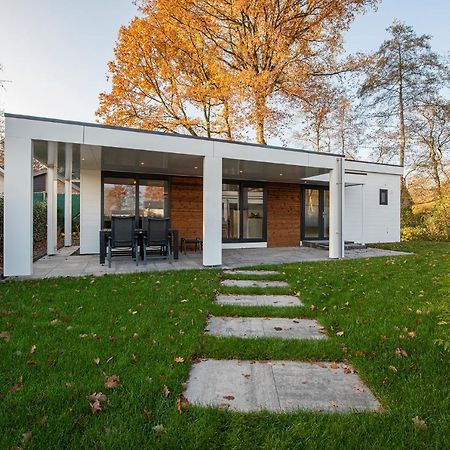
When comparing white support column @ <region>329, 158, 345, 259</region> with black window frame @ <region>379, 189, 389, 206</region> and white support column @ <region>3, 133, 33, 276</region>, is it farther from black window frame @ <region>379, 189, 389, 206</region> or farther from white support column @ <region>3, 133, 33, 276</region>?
white support column @ <region>3, 133, 33, 276</region>

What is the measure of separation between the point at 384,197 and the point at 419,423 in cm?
1363

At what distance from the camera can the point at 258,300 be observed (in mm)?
4598

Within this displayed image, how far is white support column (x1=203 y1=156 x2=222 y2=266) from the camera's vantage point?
7.18m

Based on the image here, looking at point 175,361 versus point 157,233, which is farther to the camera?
point 157,233

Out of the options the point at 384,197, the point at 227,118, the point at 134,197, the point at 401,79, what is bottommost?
the point at 134,197

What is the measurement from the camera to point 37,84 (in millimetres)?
11430

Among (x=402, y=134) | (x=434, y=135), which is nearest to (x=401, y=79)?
(x=402, y=134)

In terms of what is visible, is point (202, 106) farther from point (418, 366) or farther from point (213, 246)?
point (418, 366)

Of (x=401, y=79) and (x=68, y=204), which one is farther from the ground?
(x=401, y=79)

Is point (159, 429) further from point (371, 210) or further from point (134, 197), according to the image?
point (371, 210)

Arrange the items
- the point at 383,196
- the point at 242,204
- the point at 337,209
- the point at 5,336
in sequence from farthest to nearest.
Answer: the point at 383,196
the point at 242,204
the point at 337,209
the point at 5,336

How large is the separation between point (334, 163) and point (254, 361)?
7.30 metres

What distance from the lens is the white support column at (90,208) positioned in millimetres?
9445

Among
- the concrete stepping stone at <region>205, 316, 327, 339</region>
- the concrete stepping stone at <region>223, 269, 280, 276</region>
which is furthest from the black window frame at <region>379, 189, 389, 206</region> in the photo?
the concrete stepping stone at <region>205, 316, 327, 339</region>
